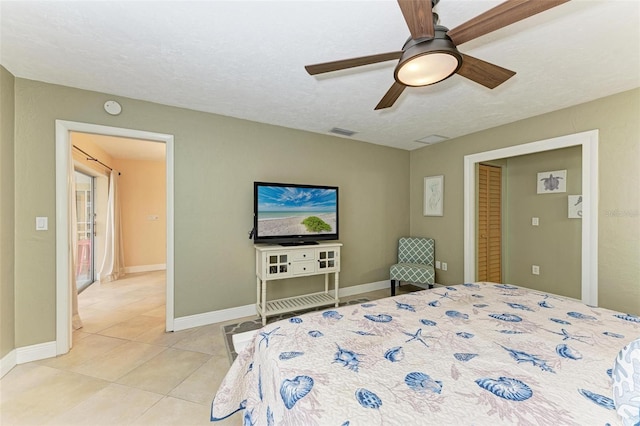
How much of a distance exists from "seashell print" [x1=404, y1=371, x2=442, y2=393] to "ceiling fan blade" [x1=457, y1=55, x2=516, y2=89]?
1508 mm

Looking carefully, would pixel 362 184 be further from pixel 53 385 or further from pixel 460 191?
pixel 53 385

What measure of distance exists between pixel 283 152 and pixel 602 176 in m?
3.35

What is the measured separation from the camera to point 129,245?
17.7 feet

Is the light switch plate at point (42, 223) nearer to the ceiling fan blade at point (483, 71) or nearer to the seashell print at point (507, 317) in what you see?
the ceiling fan blade at point (483, 71)

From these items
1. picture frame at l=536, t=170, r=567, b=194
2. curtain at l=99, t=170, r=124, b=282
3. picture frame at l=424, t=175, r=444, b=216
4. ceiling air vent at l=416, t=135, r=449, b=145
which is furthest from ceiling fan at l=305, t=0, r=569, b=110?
curtain at l=99, t=170, r=124, b=282

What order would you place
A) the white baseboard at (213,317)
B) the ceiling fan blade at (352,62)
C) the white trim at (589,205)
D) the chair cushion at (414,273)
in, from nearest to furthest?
the ceiling fan blade at (352,62)
the white trim at (589,205)
the white baseboard at (213,317)
the chair cushion at (414,273)

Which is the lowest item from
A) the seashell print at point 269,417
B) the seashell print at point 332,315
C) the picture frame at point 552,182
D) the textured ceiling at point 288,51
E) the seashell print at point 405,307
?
the seashell print at point 269,417

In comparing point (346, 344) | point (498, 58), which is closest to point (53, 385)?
point (346, 344)

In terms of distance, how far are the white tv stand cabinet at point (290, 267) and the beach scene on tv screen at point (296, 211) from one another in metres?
0.25

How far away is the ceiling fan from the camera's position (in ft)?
3.47

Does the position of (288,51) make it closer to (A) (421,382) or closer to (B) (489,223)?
(A) (421,382)

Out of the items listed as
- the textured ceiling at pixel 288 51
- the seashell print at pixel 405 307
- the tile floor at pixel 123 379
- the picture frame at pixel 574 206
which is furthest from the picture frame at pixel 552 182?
the tile floor at pixel 123 379

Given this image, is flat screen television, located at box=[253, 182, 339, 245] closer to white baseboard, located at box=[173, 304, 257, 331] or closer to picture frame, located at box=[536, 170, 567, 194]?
white baseboard, located at box=[173, 304, 257, 331]

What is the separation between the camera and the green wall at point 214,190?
219 cm
